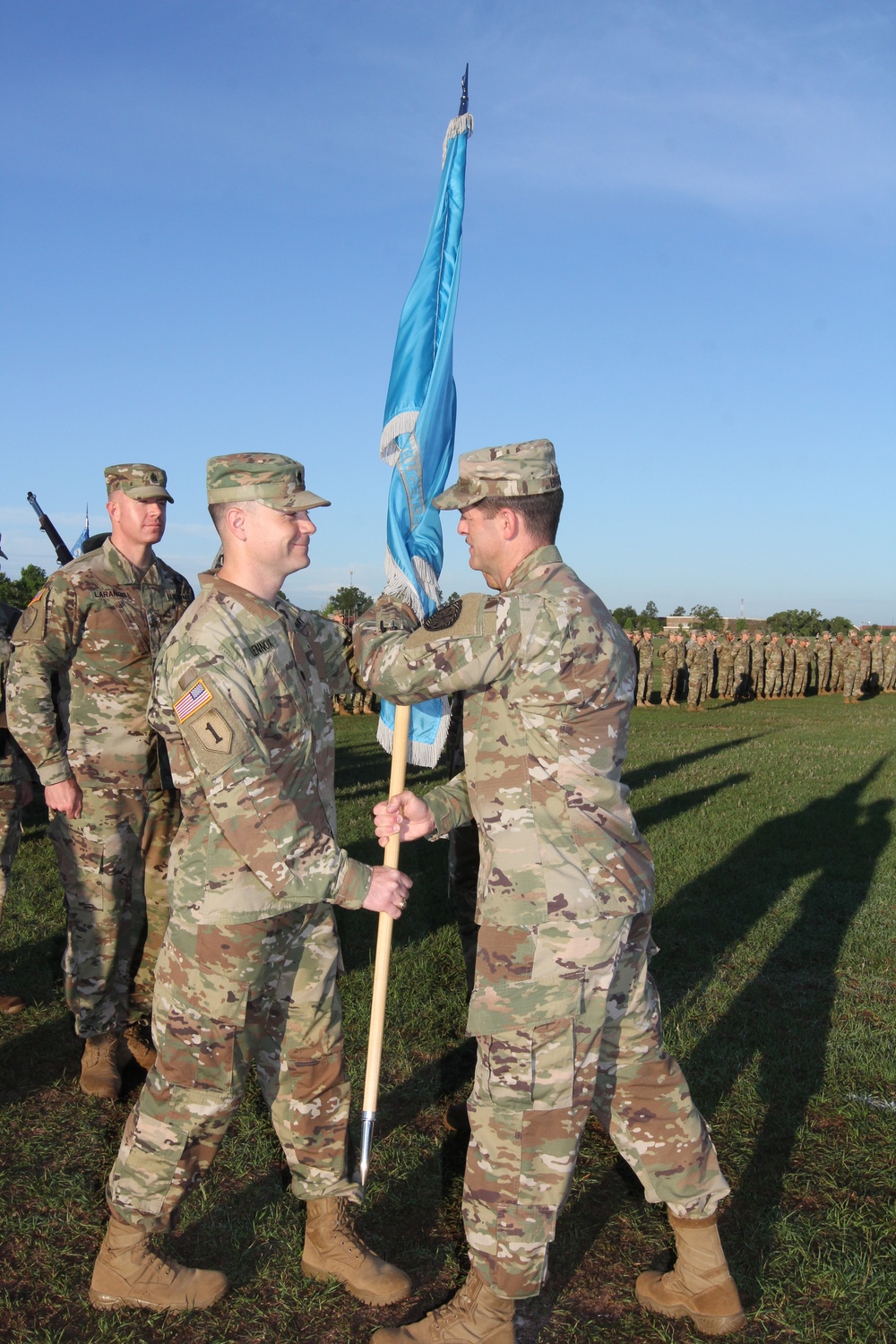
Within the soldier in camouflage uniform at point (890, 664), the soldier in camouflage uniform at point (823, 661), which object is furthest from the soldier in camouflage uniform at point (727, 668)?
the soldier in camouflage uniform at point (890, 664)

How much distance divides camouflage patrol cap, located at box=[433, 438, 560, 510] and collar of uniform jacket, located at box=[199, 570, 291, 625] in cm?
60

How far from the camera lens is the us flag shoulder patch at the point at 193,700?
2.80m

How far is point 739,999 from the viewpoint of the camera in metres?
5.79

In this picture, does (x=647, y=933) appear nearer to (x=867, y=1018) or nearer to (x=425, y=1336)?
(x=425, y=1336)

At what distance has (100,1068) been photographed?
4516 millimetres

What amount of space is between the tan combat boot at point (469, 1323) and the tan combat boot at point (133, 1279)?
62 centimetres

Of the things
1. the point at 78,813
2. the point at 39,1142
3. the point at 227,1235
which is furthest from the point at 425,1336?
the point at 78,813

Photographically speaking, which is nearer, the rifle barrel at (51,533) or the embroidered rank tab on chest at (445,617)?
the embroidered rank tab on chest at (445,617)

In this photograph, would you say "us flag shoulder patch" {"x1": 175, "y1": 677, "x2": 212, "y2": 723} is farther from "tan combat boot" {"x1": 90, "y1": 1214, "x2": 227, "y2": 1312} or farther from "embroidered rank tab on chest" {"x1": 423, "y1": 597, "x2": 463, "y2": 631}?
"tan combat boot" {"x1": 90, "y1": 1214, "x2": 227, "y2": 1312}

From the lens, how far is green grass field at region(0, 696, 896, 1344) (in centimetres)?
313

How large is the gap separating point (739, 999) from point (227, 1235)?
3345mm

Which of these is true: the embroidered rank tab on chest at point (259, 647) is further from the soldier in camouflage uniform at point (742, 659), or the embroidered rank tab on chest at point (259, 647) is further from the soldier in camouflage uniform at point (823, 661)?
the soldier in camouflage uniform at point (823, 661)

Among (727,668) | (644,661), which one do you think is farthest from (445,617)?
(727,668)

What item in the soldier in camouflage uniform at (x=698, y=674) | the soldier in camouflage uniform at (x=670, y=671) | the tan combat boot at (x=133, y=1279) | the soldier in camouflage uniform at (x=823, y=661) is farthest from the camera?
the soldier in camouflage uniform at (x=823, y=661)
